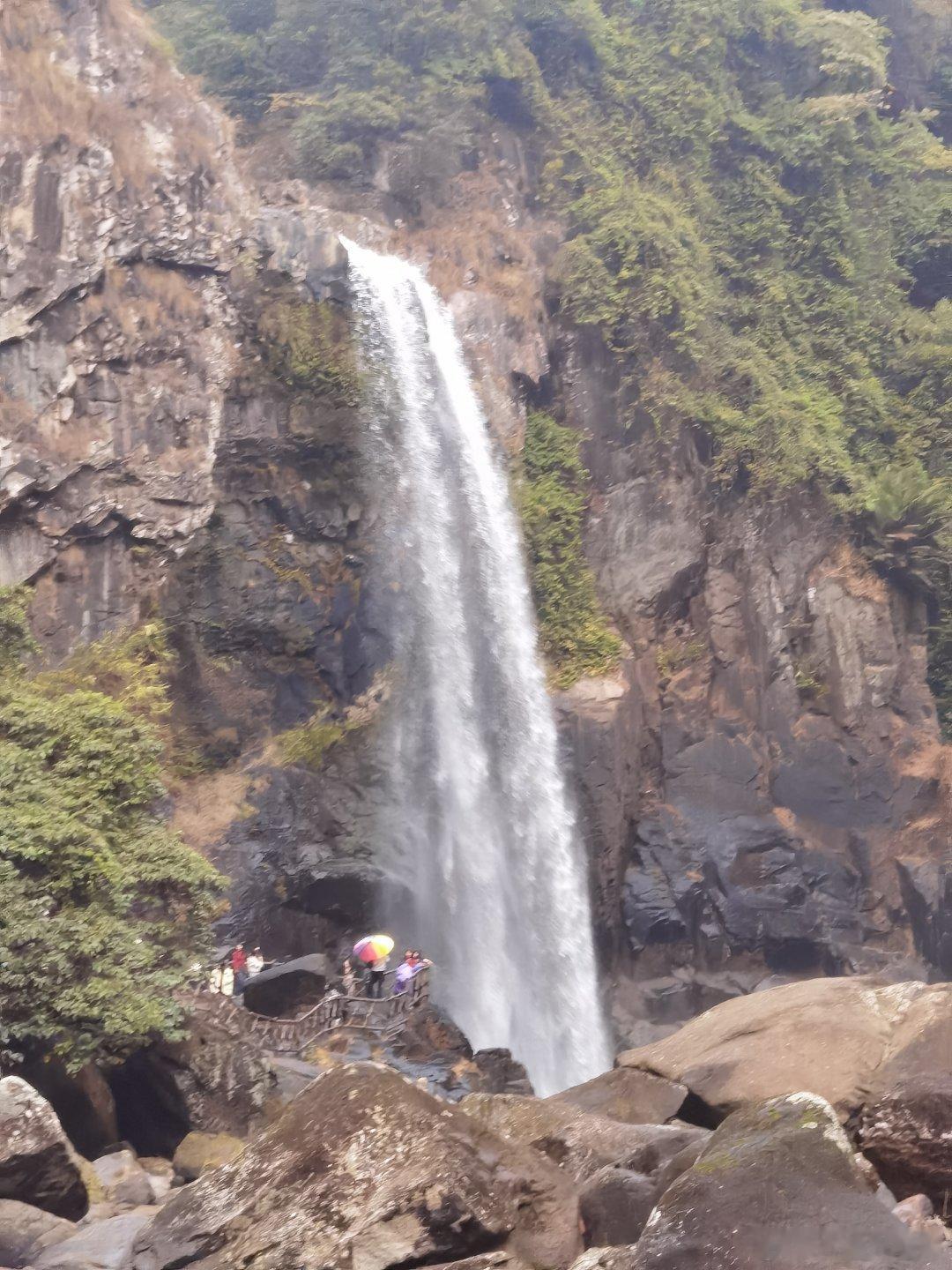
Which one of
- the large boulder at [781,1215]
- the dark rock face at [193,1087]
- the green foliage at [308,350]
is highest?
the green foliage at [308,350]

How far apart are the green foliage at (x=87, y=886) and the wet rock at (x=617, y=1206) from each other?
594 cm

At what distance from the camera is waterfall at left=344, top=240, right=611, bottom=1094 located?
62.1 ft

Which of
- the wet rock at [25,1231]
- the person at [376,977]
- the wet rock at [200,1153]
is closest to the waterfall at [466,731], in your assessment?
the person at [376,977]

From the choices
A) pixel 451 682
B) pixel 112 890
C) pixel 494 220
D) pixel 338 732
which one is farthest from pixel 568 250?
pixel 112 890

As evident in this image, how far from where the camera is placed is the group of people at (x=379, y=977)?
53.5ft

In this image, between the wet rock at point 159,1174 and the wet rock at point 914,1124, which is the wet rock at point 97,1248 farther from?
the wet rock at point 914,1124

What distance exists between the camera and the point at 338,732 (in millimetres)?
20609

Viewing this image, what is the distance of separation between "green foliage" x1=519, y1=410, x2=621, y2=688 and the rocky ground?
13.5 m

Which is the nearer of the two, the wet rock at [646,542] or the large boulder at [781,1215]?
the large boulder at [781,1215]

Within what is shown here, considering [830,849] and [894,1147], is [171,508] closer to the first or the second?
[830,849]

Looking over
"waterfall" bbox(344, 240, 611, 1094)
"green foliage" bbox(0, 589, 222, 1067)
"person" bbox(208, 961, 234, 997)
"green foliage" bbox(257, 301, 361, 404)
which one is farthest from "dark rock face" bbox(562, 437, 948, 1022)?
"green foliage" bbox(0, 589, 222, 1067)

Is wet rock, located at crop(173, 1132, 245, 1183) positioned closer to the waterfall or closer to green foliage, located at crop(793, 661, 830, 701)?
the waterfall

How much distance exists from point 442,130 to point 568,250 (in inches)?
198

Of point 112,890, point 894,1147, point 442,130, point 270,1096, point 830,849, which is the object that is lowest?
point 830,849
